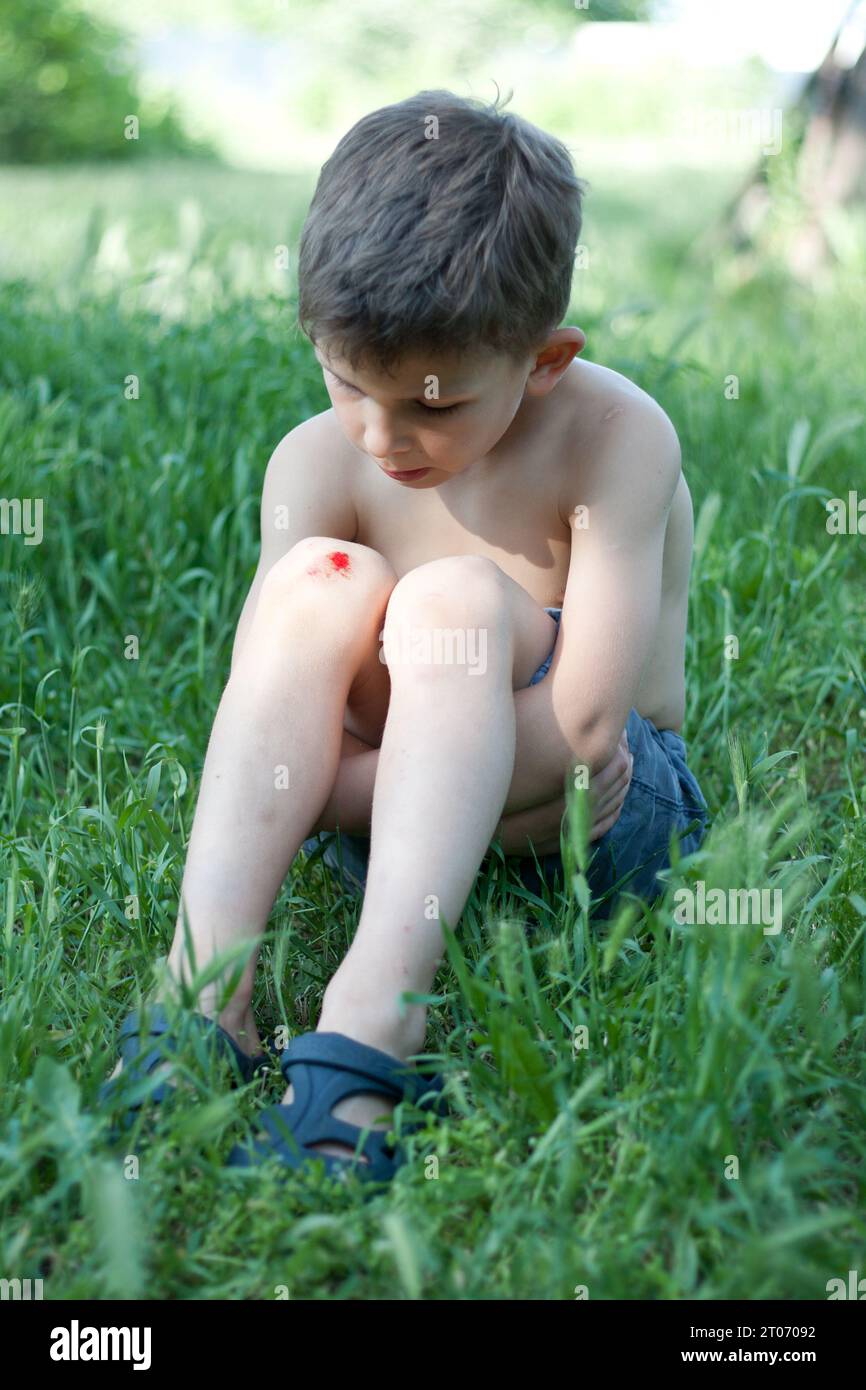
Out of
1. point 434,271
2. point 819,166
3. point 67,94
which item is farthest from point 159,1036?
point 67,94

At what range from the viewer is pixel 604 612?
146 centimetres

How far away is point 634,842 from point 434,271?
2.28 feet

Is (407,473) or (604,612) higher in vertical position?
(407,473)

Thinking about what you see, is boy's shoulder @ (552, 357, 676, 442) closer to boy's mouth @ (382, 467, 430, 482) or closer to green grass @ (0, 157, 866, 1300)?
boy's mouth @ (382, 467, 430, 482)

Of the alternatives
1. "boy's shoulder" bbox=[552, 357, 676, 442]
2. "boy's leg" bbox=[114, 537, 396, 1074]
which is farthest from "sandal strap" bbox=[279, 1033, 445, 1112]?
"boy's shoulder" bbox=[552, 357, 676, 442]

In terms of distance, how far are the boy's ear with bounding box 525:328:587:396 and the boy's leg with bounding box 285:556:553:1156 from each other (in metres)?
0.23

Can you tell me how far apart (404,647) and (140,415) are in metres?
1.44

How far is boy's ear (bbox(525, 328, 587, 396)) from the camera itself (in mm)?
1449

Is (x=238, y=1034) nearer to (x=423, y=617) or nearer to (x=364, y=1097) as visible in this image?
(x=364, y=1097)

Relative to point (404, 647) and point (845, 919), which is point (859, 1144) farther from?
point (404, 647)

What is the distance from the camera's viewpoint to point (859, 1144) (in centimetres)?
118

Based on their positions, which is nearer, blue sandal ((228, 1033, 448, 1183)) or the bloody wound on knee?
blue sandal ((228, 1033, 448, 1183))

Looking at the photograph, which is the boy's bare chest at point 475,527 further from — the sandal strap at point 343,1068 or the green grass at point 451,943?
the sandal strap at point 343,1068

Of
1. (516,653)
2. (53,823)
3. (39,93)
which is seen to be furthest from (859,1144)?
(39,93)
